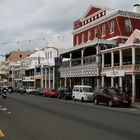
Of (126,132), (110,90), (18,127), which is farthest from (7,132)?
(110,90)

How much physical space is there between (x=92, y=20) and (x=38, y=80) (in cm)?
3205

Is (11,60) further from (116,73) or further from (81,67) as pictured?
(116,73)

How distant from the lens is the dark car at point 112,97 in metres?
29.1

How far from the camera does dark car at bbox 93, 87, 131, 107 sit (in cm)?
2911

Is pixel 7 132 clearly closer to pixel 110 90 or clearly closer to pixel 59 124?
pixel 59 124

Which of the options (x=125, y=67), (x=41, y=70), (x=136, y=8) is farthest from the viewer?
(x=41, y=70)

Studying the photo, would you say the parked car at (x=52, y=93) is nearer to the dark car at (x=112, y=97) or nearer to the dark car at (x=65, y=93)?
the dark car at (x=65, y=93)

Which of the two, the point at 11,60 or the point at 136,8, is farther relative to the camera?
the point at 11,60

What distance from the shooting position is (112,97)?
29328 millimetres

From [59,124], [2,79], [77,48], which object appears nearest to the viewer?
[59,124]

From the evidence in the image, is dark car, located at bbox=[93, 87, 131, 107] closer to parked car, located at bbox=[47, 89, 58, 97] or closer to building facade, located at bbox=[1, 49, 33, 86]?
parked car, located at bbox=[47, 89, 58, 97]

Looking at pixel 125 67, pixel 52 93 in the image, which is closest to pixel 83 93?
pixel 125 67

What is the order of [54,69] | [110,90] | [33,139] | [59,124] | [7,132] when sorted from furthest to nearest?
[54,69] < [110,90] < [59,124] < [7,132] < [33,139]

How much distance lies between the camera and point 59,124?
595 inches
